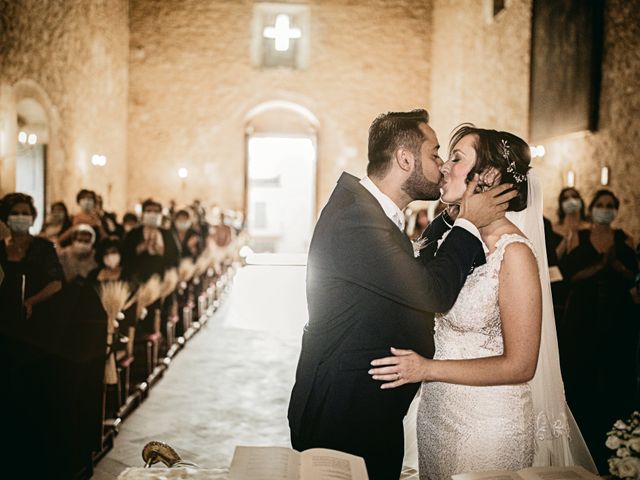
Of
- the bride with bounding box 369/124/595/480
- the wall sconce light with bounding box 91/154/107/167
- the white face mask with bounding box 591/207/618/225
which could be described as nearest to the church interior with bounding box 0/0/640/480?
the wall sconce light with bounding box 91/154/107/167

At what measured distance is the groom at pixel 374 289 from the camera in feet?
6.22

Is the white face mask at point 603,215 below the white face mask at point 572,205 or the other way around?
below

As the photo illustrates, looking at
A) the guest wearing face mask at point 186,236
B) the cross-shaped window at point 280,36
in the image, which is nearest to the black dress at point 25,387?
the guest wearing face mask at point 186,236

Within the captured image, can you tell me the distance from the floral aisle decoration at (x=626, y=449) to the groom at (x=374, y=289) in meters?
0.56

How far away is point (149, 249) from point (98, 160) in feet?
25.1

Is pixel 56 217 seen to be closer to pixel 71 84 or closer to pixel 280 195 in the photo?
pixel 71 84

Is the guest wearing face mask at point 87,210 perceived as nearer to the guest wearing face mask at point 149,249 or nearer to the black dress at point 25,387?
the guest wearing face mask at point 149,249

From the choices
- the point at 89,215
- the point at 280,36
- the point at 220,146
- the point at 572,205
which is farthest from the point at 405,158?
the point at 280,36

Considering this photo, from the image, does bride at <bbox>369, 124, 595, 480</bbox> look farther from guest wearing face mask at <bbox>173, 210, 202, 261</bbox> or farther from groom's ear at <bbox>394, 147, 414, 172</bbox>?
guest wearing face mask at <bbox>173, 210, 202, 261</bbox>

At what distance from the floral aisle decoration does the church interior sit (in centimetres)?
256

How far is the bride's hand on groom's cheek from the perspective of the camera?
6.31 ft

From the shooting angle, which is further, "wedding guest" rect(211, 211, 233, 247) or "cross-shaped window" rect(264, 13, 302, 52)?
"cross-shaped window" rect(264, 13, 302, 52)

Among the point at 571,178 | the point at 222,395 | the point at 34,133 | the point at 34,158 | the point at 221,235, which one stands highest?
the point at 34,133

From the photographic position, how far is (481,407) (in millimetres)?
2111
